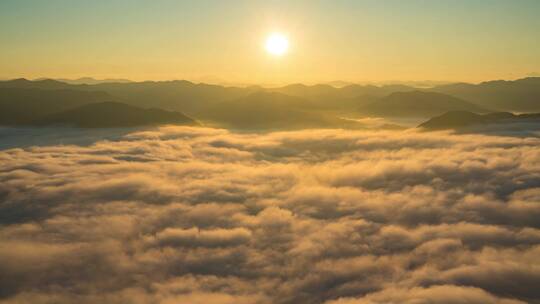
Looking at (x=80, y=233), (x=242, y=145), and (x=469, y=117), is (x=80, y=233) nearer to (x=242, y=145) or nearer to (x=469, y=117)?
(x=242, y=145)

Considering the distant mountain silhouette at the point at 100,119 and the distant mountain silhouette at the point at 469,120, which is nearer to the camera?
the distant mountain silhouette at the point at 469,120

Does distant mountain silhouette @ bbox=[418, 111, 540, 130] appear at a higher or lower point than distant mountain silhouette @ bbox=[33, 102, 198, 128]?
lower

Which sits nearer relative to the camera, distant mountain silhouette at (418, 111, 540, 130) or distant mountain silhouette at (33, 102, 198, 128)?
distant mountain silhouette at (418, 111, 540, 130)

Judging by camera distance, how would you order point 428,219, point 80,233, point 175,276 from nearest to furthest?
point 175,276, point 80,233, point 428,219

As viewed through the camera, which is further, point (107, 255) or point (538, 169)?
point (538, 169)

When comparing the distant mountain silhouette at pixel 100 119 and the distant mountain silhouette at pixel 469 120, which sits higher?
the distant mountain silhouette at pixel 100 119

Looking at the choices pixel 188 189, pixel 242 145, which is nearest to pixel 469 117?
pixel 242 145

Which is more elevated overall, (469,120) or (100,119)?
(100,119)

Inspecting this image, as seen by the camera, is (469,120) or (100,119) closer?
(469,120)
